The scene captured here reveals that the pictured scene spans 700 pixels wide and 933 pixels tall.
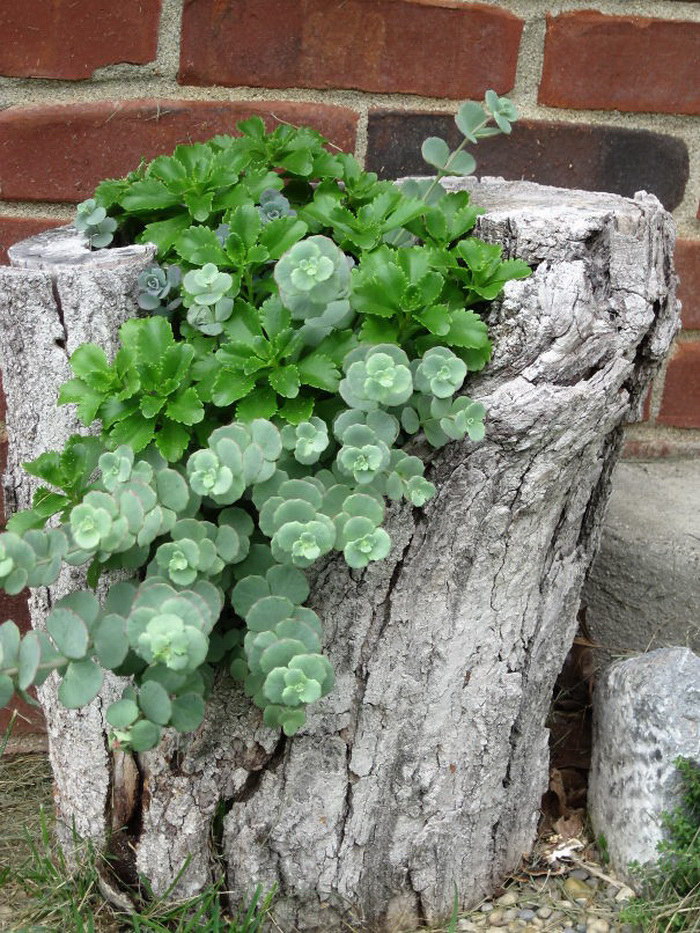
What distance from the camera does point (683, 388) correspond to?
70.9 inches

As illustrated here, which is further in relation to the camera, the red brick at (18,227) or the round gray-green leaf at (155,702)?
the red brick at (18,227)

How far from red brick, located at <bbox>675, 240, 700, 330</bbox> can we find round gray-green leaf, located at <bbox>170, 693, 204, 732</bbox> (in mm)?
1115

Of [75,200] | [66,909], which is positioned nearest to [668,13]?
[75,200]

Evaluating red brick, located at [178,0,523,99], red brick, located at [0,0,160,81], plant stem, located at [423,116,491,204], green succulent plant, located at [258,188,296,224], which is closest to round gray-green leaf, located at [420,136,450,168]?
plant stem, located at [423,116,491,204]

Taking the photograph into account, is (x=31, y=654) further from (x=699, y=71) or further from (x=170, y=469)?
(x=699, y=71)

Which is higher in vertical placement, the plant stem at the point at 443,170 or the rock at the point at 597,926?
the plant stem at the point at 443,170

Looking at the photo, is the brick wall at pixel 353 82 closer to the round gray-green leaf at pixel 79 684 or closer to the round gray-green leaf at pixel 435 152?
the round gray-green leaf at pixel 435 152

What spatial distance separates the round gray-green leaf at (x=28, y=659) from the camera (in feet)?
3.06

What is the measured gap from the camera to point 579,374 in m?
1.10

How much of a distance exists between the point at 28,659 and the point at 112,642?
0.25 ft

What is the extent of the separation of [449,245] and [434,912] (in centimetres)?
81

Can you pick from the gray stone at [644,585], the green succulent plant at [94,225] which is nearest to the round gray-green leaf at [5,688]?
the green succulent plant at [94,225]

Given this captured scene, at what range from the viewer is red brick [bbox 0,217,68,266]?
158cm

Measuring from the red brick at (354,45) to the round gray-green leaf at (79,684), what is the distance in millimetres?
935
